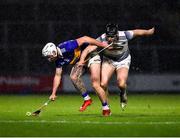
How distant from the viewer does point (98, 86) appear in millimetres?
17297

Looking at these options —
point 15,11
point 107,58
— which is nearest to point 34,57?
point 15,11

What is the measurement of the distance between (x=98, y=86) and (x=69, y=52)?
1.08 metres

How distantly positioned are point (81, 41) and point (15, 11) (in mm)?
23771

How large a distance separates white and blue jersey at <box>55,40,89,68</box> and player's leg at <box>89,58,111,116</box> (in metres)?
0.54

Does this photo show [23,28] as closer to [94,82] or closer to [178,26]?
[178,26]

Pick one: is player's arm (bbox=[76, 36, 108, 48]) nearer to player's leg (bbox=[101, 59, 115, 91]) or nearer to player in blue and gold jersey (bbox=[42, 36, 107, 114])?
player in blue and gold jersey (bbox=[42, 36, 107, 114])

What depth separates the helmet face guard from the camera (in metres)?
16.9

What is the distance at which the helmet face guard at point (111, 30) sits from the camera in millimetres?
16906

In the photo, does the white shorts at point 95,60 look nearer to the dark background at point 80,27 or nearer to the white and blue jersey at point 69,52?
the white and blue jersey at point 69,52

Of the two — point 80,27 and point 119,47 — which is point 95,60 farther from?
point 80,27

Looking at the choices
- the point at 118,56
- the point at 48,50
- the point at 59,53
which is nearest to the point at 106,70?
the point at 118,56

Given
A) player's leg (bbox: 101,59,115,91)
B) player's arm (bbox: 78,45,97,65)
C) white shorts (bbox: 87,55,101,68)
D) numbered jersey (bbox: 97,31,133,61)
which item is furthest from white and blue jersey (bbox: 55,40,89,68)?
player's leg (bbox: 101,59,115,91)

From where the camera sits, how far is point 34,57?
115ft

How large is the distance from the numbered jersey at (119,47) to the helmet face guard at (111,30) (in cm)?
35
